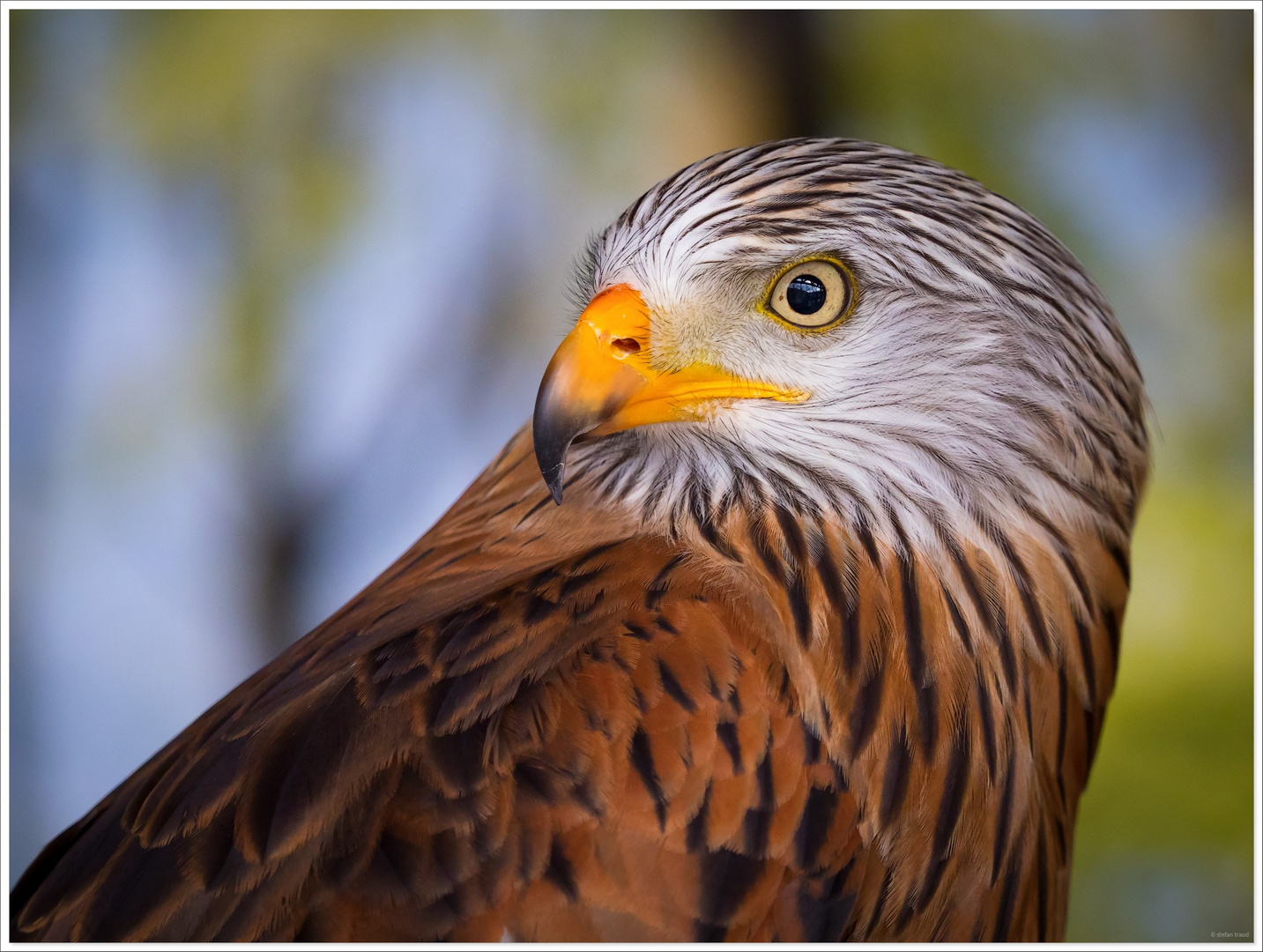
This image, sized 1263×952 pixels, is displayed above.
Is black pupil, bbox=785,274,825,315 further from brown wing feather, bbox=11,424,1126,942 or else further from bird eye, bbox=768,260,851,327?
brown wing feather, bbox=11,424,1126,942

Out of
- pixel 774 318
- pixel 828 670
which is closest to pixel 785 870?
pixel 828 670

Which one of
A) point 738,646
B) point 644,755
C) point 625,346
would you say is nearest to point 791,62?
point 625,346

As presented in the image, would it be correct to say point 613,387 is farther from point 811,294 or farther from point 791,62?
point 791,62

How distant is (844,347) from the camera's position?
94 cm

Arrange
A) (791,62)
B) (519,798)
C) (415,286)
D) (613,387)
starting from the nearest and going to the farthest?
(519,798)
(613,387)
(791,62)
(415,286)

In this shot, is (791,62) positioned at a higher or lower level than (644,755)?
higher

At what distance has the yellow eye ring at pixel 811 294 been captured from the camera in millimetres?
925

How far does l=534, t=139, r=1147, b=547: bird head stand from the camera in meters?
0.92

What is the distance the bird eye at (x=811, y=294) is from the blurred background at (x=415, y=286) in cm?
65

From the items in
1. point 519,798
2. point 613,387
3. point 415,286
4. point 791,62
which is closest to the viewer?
point 519,798

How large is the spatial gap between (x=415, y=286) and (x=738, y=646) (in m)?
1.05

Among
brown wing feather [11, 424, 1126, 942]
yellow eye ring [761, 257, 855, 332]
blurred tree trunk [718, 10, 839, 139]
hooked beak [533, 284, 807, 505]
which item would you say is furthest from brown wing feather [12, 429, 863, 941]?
blurred tree trunk [718, 10, 839, 139]

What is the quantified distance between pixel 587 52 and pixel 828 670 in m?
1.03

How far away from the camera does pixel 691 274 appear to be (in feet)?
3.04
